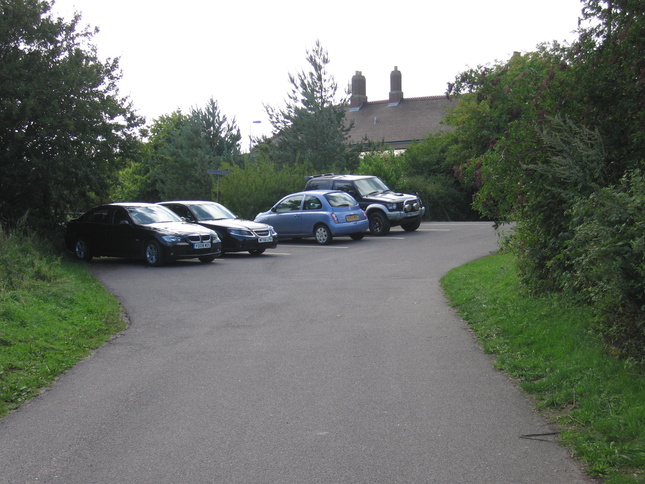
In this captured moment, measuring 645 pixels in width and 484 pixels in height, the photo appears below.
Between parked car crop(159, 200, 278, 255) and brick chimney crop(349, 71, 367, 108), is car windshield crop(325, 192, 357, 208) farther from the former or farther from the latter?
brick chimney crop(349, 71, 367, 108)

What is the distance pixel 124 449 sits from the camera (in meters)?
5.09

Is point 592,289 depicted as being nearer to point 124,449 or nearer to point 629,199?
point 629,199

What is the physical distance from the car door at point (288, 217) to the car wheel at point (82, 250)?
7.21 metres

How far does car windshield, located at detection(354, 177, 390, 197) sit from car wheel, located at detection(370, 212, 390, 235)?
1.10 m

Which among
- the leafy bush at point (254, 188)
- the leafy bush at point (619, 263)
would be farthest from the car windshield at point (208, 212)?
the leafy bush at point (619, 263)

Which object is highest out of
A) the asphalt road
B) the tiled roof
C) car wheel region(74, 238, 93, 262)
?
the tiled roof

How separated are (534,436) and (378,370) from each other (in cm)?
231

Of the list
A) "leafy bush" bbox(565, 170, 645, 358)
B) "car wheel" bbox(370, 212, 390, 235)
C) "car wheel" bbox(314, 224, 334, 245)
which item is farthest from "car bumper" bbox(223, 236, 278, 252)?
"leafy bush" bbox(565, 170, 645, 358)

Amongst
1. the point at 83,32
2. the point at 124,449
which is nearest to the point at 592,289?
the point at 124,449

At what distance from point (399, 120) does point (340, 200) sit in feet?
162

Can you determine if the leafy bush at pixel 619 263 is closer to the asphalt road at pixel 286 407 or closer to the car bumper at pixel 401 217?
the asphalt road at pixel 286 407

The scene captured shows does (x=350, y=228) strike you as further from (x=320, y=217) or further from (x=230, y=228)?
(x=230, y=228)

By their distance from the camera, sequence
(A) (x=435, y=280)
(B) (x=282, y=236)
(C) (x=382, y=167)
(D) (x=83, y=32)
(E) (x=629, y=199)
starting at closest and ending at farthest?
(E) (x=629, y=199), (A) (x=435, y=280), (D) (x=83, y=32), (B) (x=282, y=236), (C) (x=382, y=167)

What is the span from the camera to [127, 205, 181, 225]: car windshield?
19531 millimetres
